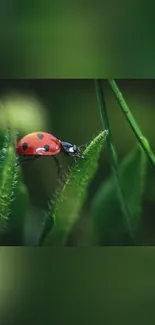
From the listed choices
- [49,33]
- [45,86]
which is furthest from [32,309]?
[49,33]

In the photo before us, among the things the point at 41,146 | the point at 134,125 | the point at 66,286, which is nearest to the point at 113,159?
the point at 134,125

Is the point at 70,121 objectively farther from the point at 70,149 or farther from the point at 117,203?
the point at 117,203

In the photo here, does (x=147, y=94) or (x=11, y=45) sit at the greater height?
(x=11, y=45)

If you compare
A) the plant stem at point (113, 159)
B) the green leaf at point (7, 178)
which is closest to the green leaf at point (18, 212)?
the green leaf at point (7, 178)

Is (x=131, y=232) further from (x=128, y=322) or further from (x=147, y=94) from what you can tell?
(x=147, y=94)

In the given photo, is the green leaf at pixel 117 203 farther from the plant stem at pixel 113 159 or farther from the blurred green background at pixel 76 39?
the blurred green background at pixel 76 39

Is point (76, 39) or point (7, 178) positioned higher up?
point (76, 39)

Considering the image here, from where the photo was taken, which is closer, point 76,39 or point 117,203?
point 76,39
